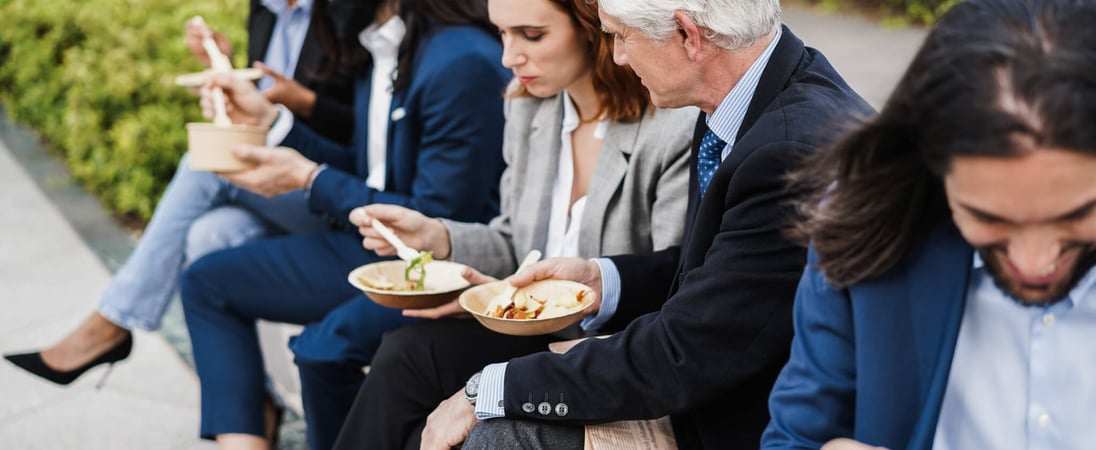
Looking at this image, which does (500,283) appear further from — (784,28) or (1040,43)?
(1040,43)

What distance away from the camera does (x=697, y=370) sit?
5.87ft

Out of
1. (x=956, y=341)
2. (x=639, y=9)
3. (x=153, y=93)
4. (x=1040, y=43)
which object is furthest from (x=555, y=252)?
(x=153, y=93)

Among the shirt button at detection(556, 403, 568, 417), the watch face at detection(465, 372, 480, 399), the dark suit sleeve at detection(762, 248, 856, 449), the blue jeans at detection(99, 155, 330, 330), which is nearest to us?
the dark suit sleeve at detection(762, 248, 856, 449)

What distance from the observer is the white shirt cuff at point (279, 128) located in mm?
3273

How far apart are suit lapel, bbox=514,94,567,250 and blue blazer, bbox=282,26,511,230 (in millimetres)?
305

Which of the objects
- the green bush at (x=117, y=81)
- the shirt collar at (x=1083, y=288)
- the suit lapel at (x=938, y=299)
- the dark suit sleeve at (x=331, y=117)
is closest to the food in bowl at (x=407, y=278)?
the dark suit sleeve at (x=331, y=117)

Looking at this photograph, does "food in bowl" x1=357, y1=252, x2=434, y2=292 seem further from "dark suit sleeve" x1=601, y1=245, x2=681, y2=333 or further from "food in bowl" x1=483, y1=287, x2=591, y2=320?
"dark suit sleeve" x1=601, y1=245, x2=681, y2=333

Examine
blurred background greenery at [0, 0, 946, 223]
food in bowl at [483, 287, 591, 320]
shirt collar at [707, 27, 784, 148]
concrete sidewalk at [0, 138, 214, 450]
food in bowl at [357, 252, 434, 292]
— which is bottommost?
concrete sidewalk at [0, 138, 214, 450]

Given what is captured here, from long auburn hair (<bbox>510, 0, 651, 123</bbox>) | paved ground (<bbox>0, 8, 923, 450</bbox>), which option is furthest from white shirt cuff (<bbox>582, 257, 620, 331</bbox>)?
paved ground (<bbox>0, 8, 923, 450</bbox>)

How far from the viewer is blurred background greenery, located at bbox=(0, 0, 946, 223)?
15.9 feet

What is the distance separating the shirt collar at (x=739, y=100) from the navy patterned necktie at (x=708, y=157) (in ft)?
0.25

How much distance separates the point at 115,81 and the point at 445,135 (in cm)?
259

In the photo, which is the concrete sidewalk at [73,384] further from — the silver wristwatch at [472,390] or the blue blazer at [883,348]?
the blue blazer at [883,348]

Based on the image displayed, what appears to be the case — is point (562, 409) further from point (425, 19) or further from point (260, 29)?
point (260, 29)
